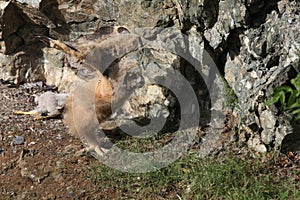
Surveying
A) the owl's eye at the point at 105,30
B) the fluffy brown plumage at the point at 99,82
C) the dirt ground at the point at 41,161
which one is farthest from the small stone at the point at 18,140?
the owl's eye at the point at 105,30

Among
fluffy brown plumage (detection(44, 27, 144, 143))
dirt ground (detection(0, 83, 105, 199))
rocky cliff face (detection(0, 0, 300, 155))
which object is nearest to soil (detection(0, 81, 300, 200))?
dirt ground (detection(0, 83, 105, 199))

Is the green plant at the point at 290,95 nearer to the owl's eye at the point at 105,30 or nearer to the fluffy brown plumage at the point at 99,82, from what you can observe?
the fluffy brown plumage at the point at 99,82

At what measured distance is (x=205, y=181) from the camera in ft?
11.2

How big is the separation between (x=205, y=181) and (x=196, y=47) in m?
1.03

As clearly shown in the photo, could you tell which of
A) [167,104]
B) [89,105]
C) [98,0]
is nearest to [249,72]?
[167,104]

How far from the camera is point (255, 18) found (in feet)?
11.8

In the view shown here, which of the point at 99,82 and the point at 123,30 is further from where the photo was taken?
the point at 123,30

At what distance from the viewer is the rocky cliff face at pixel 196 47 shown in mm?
3471

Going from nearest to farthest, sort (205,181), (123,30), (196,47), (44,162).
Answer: (205,181) → (44,162) → (196,47) → (123,30)

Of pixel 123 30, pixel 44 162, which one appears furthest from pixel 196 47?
pixel 44 162

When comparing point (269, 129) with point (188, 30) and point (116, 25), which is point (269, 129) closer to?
point (188, 30)

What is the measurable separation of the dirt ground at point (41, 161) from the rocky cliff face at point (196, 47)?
1.74 ft

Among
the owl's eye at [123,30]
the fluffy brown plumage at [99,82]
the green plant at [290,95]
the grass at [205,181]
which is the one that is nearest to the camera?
the green plant at [290,95]

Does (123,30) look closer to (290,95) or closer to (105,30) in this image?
(105,30)
